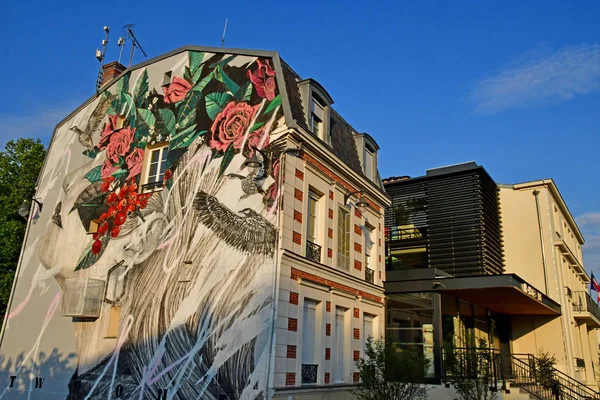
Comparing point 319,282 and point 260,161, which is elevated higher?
point 260,161

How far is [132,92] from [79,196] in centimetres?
353

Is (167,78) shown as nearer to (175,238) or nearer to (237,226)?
(175,238)

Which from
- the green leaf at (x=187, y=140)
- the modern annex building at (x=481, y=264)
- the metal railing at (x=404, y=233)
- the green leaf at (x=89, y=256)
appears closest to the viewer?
the green leaf at (x=187, y=140)

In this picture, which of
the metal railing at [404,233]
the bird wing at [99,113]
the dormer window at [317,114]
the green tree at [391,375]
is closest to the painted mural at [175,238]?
the bird wing at [99,113]

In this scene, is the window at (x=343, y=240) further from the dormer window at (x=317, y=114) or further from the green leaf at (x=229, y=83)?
the green leaf at (x=229, y=83)

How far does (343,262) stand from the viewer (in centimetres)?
1370

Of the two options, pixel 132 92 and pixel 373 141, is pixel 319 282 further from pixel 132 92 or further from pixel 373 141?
pixel 132 92

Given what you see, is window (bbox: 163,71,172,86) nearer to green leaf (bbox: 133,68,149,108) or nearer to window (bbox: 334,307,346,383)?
green leaf (bbox: 133,68,149,108)

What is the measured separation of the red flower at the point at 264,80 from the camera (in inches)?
485

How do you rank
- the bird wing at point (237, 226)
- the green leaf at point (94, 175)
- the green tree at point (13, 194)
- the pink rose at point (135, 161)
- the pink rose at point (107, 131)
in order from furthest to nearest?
1. the green tree at point (13, 194)
2. the pink rose at point (107, 131)
3. the green leaf at point (94, 175)
4. the pink rose at point (135, 161)
5. the bird wing at point (237, 226)

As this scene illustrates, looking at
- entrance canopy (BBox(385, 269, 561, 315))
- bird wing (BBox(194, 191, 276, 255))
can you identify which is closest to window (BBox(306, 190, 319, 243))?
bird wing (BBox(194, 191, 276, 255))

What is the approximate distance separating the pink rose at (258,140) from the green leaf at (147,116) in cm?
365

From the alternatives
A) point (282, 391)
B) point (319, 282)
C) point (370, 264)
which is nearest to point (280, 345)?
point (282, 391)

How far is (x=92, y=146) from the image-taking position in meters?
15.5
